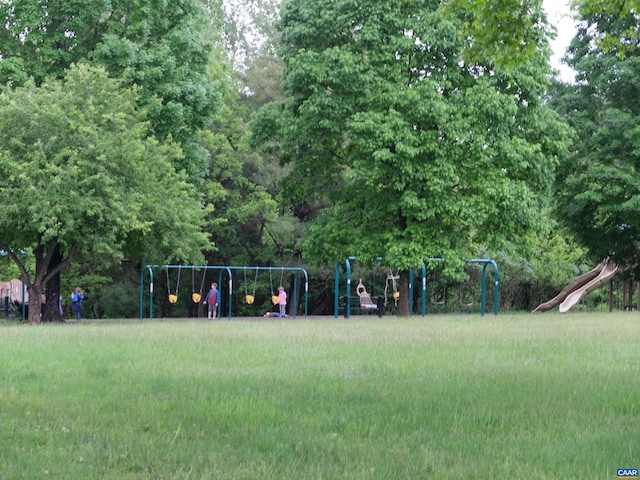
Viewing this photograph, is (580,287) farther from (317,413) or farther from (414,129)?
(317,413)

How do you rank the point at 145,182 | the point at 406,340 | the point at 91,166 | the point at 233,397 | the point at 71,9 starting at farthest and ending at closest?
1. the point at 71,9
2. the point at 145,182
3. the point at 91,166
4. the point at 406,340
5. the point at 233,397

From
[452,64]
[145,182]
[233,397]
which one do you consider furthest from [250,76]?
[233,397]

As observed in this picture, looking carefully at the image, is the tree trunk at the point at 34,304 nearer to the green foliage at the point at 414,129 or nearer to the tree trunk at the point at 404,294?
the green foliage at the point at 414,129

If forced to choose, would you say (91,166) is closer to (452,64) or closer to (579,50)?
(452,64)

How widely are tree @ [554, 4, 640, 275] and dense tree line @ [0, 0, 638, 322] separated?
93mm

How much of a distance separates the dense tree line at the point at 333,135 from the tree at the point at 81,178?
2.7 inches

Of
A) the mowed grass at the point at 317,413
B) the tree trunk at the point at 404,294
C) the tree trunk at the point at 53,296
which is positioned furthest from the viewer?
the tree trunk at the point at 404,294

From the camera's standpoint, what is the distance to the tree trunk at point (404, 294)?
125 feet

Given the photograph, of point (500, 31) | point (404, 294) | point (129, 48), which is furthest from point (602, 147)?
point (500, 31)

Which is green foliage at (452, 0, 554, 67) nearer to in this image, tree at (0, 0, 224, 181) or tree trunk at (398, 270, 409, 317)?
tree at (0, 0, 224, 181)

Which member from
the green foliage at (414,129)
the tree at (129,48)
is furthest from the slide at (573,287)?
the tree at (129,48)

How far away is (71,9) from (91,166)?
7.19 meters

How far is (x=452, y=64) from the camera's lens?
3606 cm

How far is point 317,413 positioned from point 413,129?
2650cm
